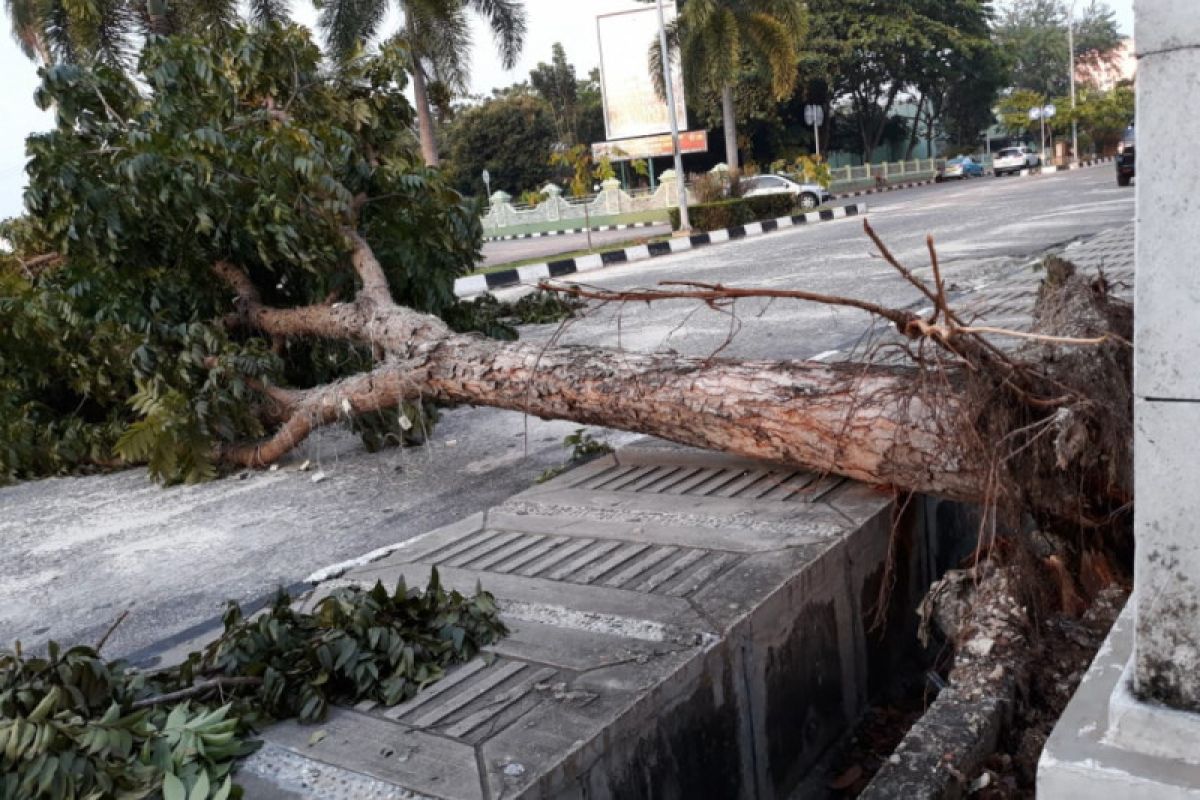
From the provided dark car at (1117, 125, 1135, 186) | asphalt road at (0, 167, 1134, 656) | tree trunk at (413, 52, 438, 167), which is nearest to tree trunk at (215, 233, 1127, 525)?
asphalt road at (0, 167, 1134, 656)

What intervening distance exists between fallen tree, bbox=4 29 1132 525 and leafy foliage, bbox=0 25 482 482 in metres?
0.02

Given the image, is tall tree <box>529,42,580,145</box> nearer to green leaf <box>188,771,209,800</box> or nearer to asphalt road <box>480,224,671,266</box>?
asphalt road <box>480,224,671,266</box>

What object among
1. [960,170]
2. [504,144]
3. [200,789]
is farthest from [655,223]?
[200,789]

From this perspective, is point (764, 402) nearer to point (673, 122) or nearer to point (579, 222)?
point (673, 122)

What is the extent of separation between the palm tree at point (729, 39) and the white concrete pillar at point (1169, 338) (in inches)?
970

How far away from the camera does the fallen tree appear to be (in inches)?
121

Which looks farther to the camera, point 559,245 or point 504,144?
point 504,144

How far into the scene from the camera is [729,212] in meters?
23.8

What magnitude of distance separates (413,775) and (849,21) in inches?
1640

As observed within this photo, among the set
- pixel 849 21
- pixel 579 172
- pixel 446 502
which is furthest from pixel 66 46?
pixel 849 21

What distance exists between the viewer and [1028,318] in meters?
6.33

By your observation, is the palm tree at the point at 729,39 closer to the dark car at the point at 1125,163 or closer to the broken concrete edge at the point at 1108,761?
the dark car at the point at 1125,163

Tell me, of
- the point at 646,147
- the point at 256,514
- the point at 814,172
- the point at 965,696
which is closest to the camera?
the point at 965,696

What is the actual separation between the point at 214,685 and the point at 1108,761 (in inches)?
73.0
